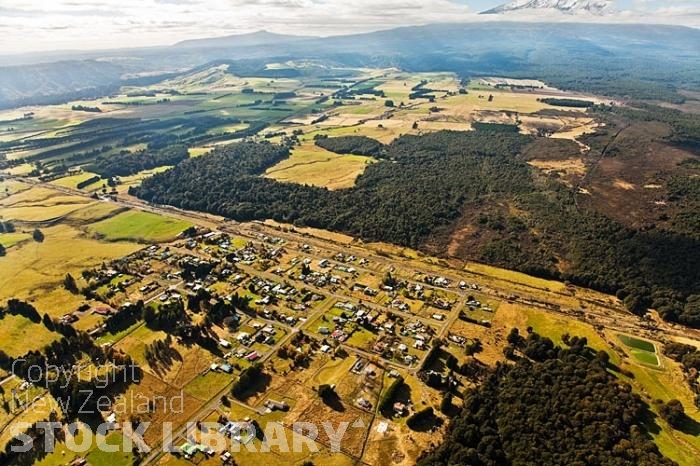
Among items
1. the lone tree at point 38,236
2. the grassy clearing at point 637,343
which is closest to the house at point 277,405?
the grassy clearing at point 637,343

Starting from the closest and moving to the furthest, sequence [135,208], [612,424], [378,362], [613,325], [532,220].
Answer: [612,424], [378,362], [613,325], [532,220], [135,208]

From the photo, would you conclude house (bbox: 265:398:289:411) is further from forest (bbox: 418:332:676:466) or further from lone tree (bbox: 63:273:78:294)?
lone tree (bbox: 63:273:78:294)

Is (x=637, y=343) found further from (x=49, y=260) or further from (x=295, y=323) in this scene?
(x=49, y=260)

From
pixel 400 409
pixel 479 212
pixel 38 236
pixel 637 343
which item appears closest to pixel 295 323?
pixel 400 409

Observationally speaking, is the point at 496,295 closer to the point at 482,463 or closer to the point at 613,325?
the point at 613,325

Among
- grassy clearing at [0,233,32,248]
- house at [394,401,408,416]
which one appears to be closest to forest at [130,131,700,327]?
grassy clearing at [0,233,32,248]

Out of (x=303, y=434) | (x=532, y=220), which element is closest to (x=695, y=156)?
(x=532, y=220)
